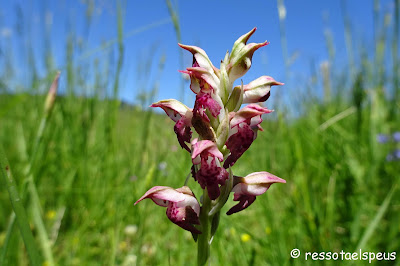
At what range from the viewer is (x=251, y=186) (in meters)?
0.74

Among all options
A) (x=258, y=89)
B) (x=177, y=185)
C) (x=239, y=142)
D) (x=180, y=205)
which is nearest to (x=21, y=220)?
(x=180, y=205)

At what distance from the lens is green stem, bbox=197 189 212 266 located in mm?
703

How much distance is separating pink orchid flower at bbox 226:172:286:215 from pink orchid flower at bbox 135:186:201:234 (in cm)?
11

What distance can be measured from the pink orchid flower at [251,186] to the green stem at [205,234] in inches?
2.8

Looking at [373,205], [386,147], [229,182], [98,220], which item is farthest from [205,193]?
[386,147]

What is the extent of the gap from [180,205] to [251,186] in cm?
17

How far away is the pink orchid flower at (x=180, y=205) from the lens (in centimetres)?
69

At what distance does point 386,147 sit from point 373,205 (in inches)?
31.5

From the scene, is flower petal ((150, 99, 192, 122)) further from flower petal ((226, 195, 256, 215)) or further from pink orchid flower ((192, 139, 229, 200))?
flower petal ((226, 195, 256, 215))

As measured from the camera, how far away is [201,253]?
2.31ft

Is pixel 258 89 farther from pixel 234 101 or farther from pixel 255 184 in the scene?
pixel 255 184

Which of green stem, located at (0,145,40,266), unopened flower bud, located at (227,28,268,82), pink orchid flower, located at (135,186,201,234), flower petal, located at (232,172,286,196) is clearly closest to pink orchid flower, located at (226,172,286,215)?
flower petal, located at (232,172,286,196)

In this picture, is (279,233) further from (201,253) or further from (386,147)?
(386,147)

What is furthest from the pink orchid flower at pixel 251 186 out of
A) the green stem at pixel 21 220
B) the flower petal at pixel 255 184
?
the green stem at pixel 21 220
